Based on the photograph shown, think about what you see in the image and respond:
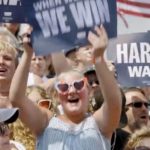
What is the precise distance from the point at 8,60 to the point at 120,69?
1.43 metres

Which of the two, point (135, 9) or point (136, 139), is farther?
point (135, 9)

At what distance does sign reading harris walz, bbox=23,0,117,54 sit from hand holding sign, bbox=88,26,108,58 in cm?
11

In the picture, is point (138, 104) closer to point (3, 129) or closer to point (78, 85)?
point (78, 85)

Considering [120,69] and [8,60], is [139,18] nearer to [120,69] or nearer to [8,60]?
[120,69]

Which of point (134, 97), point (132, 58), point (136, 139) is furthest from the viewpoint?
point (134, 97)

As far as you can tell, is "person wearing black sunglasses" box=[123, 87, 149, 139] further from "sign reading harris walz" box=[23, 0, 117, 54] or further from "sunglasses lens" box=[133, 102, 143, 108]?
"sign reading harris walz" box=[23, 0, 117, 54]

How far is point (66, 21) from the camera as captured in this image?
14.8ft

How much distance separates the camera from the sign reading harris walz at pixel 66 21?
176 inches

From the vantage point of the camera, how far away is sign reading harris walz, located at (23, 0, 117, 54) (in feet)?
14.6

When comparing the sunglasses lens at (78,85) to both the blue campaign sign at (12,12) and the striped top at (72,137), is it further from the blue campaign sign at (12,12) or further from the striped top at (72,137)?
the blue campaign sign at (12,12)

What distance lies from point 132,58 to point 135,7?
44 cm

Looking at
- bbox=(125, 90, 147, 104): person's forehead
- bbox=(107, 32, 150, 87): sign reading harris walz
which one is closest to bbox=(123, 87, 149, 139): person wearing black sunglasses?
bbox=(125, 90, 147, 104): person's forehead

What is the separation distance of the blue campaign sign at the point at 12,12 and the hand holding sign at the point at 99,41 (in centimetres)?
48

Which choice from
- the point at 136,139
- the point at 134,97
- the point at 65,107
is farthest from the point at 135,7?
the point at 65,107
